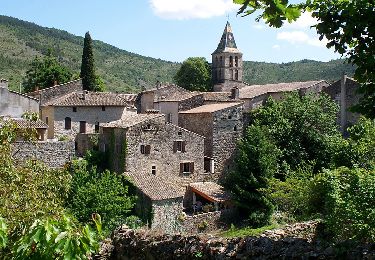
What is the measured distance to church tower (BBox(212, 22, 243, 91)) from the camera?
7756 centimetres

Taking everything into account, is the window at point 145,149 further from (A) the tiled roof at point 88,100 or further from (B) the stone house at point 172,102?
(A) the tiled roof at point 88,100

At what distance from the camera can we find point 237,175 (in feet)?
115

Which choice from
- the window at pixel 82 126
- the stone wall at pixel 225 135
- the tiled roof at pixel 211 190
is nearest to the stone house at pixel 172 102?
the window at pixel 82 126

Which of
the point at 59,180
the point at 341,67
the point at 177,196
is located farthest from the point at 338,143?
the point at 341,67

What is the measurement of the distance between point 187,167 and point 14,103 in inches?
584

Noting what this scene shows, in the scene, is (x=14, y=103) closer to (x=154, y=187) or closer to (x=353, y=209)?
(x=154, y=187)

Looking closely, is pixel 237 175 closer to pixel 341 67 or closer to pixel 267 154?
pixel 267 154

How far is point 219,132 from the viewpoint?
1522 inches

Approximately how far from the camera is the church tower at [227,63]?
7756 cm

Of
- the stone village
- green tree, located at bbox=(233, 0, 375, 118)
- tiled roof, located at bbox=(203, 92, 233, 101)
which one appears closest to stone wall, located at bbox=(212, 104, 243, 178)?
the stone village

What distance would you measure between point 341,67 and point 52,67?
62.5 metres

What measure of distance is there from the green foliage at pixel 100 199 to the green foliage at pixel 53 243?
871 inches

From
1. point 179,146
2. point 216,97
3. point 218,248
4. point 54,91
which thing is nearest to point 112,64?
point 54,91

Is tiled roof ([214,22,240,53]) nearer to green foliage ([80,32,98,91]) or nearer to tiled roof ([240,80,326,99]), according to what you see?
tiled roof ([240,80,326,99])
